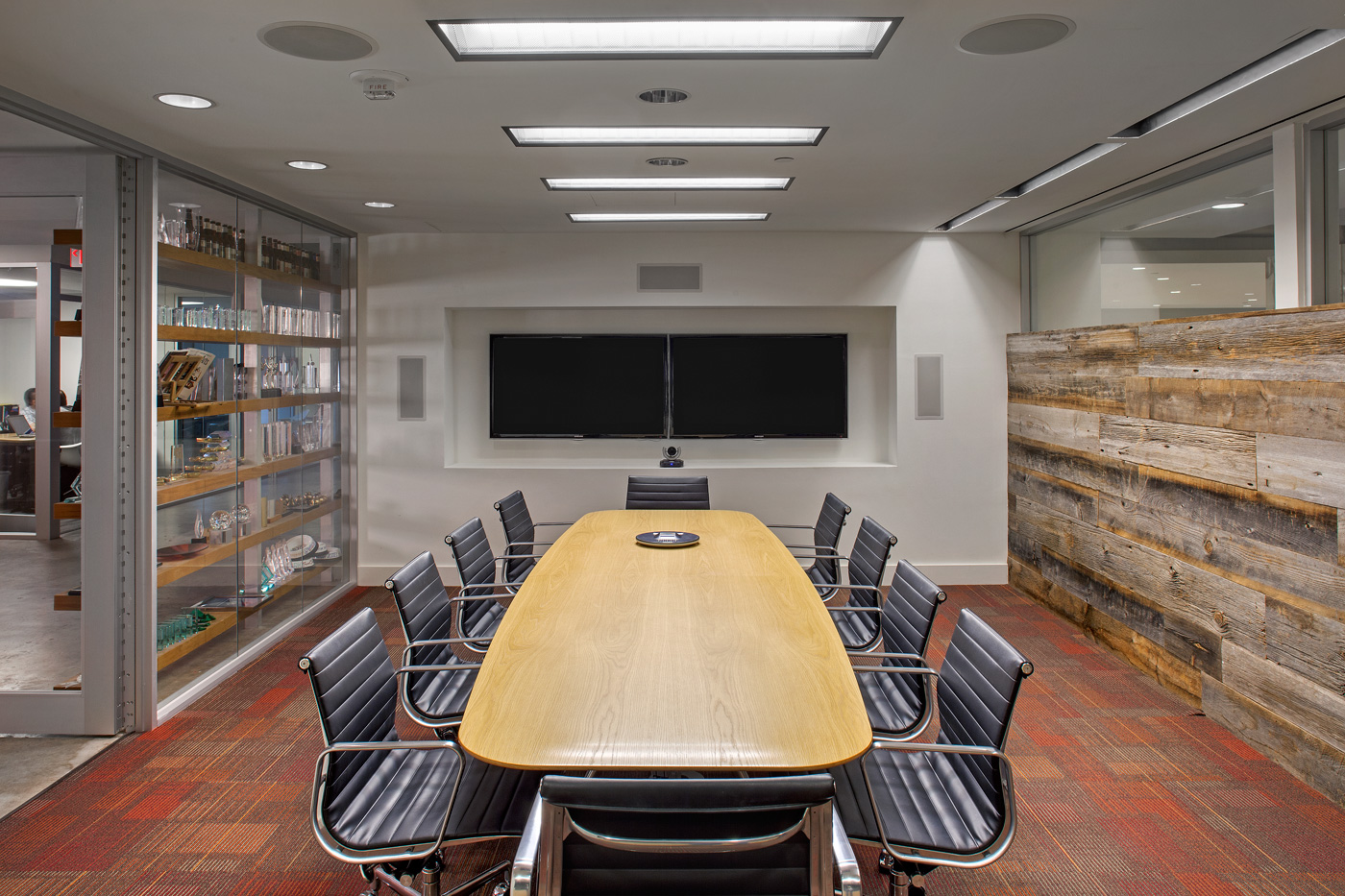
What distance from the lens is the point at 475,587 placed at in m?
3.62

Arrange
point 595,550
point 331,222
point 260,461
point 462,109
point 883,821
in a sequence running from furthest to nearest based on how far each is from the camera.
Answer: point 331,222
point 260,461
point 595,550
point 462,109
point 883,821

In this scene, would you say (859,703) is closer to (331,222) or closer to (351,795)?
(351,795)

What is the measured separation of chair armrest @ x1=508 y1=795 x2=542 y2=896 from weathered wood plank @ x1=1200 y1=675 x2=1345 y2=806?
3076mm

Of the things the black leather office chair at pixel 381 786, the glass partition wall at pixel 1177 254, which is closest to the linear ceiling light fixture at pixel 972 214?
the glass partition wall at pixel 1177 254

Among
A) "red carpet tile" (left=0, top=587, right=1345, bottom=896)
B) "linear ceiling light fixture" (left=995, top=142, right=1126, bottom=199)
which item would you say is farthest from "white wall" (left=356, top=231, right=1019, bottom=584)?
"red carpet tile" (left=0, top=587, right=1345, bottom=896)

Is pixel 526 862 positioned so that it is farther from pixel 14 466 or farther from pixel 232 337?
pixel 14 466

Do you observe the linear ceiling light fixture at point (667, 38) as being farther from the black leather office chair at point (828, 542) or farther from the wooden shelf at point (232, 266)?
the black leather office chair at point (828, 542)

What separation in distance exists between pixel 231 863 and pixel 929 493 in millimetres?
5171

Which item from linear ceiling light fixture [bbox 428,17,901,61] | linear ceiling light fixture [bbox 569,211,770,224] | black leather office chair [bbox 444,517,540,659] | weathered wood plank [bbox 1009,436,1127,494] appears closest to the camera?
linear ceiling light fixture [bbox 428,17,901,61]

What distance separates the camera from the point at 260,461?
488 cm

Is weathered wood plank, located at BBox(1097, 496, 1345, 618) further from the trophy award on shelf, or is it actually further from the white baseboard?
the trophy award on shelf

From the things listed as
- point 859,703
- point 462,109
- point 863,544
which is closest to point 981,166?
point 863,544

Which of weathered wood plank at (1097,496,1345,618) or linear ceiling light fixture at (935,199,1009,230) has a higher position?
linear ceiling light fixture at (935,199,1009,230)

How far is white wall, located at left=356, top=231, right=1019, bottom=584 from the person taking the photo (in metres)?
6.20
